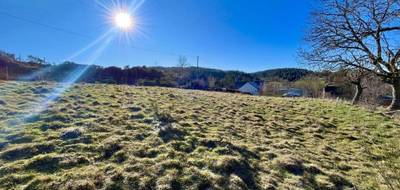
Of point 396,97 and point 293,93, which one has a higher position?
point 396,97

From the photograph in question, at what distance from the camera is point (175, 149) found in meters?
4.94

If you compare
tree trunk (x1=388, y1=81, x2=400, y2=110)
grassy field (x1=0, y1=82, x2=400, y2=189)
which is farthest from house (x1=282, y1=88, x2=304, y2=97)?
grassy field (x1=0, y1=82, x2=400, y2=189)

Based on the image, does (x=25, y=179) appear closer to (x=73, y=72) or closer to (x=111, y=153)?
(x=111, y=153)

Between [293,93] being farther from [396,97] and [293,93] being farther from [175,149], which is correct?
[175,149]

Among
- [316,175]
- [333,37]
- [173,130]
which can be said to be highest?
[333,37]

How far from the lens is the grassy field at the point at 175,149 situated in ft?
12.1

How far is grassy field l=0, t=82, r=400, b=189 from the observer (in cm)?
Answer: 368

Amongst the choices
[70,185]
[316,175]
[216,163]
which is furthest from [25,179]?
[316,175]

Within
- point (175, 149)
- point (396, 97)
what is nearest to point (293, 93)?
point (396, 97)

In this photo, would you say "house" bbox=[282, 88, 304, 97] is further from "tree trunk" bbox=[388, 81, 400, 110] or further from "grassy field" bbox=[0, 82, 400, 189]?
"grassy field" bbox=[0, 82, 400, 189]

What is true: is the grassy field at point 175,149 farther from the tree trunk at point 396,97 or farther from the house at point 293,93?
the house at point 293,93

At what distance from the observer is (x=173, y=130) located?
6102 mm

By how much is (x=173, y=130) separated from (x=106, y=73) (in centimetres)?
3469

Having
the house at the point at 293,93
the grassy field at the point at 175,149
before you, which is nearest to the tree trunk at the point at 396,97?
the grassy field at the point at 175,149
